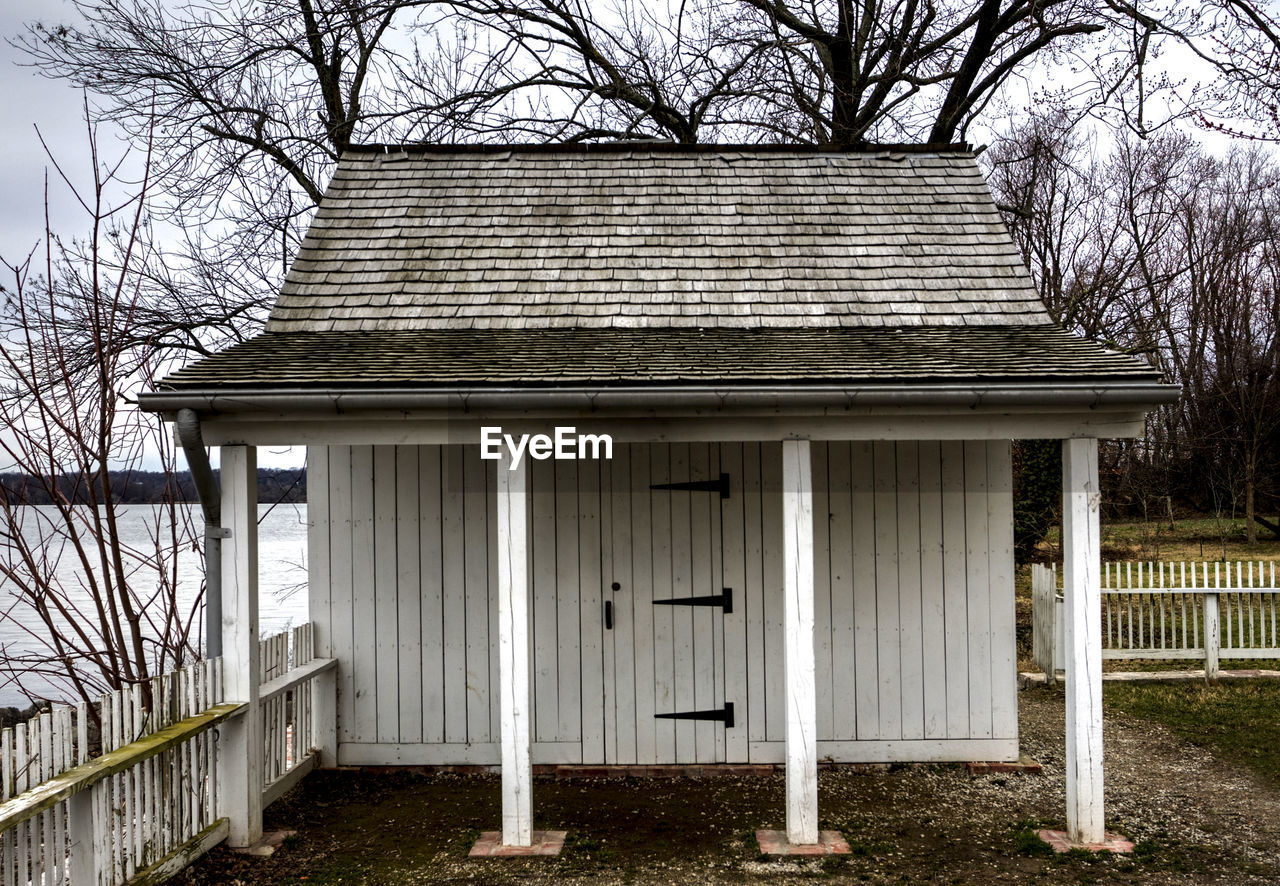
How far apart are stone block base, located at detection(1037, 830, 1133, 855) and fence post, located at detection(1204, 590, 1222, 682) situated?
5122 millimetres

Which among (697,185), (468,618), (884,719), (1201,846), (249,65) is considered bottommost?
(1201,846)

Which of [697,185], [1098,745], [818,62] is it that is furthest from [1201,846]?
[818,62]

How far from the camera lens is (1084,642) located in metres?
4.93

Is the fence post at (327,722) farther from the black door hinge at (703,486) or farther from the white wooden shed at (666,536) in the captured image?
the black door hinge at (703,486)

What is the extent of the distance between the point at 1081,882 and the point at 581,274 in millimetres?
4954

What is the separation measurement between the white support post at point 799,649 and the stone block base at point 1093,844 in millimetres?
1381

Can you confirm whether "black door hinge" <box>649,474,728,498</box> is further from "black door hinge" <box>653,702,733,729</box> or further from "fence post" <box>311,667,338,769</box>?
"fence post" <box>311,667,338,769</box>

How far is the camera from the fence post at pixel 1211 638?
918 cm

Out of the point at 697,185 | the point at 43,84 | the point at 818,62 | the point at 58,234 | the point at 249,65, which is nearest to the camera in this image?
the point at 58,234

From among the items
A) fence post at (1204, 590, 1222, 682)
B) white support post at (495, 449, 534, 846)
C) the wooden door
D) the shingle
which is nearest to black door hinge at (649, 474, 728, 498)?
the wooden door

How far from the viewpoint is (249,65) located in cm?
1160

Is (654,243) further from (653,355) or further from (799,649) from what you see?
(799,649)

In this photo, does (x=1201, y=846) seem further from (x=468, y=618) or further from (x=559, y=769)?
(x=468, y=618)

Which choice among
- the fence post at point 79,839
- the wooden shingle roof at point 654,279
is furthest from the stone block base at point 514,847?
the wooden shingle roof at point 654,279
